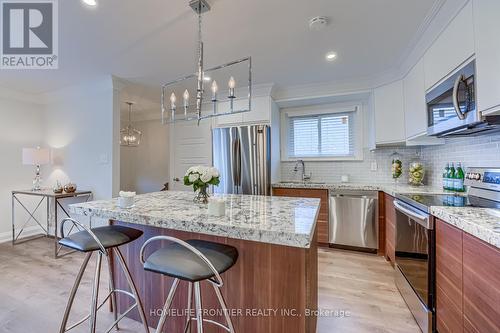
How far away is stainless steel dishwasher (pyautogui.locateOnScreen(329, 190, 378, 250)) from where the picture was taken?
2994 millimetres

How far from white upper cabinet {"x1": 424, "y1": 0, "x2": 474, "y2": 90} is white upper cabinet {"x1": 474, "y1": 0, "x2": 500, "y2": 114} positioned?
0.06m

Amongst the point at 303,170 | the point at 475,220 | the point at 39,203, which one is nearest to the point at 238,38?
the point at 475,220

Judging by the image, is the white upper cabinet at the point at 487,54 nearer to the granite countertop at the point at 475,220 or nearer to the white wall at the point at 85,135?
the granite countertop at the point at 475,220

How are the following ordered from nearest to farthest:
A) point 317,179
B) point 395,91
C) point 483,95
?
1. point 483,95
2. point 395,91
3. point 317,179

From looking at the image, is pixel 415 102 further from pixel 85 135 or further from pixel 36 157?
pixel 36 157

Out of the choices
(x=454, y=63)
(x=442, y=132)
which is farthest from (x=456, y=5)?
(x=442, y=132)

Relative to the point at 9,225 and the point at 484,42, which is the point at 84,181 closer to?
the point at 9,225

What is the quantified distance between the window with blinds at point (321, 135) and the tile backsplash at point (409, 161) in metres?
0.19

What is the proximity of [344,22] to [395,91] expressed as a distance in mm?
1446

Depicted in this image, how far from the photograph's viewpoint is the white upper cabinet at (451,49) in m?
1.50

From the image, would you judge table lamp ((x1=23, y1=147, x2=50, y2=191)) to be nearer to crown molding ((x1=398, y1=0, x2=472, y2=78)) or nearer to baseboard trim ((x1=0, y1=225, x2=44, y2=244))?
baseboard trim ((x1=0, y1=225, x2=44, y2=244))

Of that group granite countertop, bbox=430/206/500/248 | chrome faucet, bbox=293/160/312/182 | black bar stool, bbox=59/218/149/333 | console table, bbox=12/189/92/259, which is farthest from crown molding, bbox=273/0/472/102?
console table, bbox=12/189/92/259

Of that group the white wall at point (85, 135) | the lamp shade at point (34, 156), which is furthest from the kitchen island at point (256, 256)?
the lamp shade at point (34, 156)

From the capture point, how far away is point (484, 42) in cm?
135
